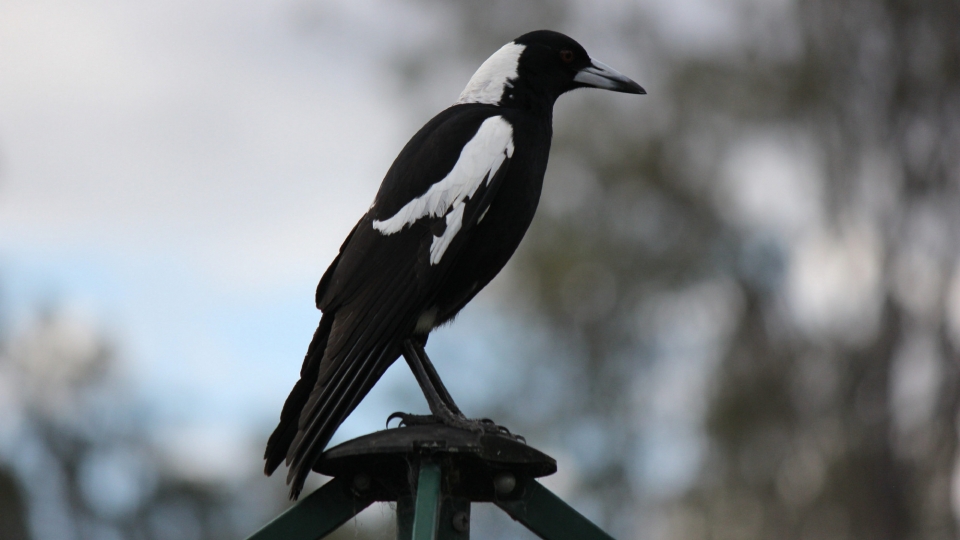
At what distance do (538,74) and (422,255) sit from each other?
39.7 inches

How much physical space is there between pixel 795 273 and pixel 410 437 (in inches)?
365

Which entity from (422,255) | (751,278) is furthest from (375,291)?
(751,278)

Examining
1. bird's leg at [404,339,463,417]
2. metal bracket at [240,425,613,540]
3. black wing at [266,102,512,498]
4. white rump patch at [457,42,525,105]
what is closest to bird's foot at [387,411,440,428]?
bird's leg at [404,339,463,417]

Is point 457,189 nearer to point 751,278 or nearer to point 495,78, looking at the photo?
point 495,78

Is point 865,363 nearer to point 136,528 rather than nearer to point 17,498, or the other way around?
point 17,498

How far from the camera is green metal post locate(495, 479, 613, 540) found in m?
2.12

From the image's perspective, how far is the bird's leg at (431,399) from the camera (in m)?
2.79

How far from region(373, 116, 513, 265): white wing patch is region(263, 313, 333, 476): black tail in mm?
447

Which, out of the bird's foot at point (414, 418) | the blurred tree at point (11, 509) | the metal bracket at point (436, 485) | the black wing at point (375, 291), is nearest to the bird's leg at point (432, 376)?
the bird's foot at point (414, 418)

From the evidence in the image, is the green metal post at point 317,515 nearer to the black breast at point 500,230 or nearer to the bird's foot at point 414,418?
the bird's foot at point 414,418

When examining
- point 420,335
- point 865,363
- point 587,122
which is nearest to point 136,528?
point 587,122

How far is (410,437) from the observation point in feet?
6.95

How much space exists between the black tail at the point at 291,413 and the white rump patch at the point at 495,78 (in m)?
1.15

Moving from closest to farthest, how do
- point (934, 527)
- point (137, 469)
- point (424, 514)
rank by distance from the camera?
point (424, 514)
point (934, 527)
point (137, 469)
